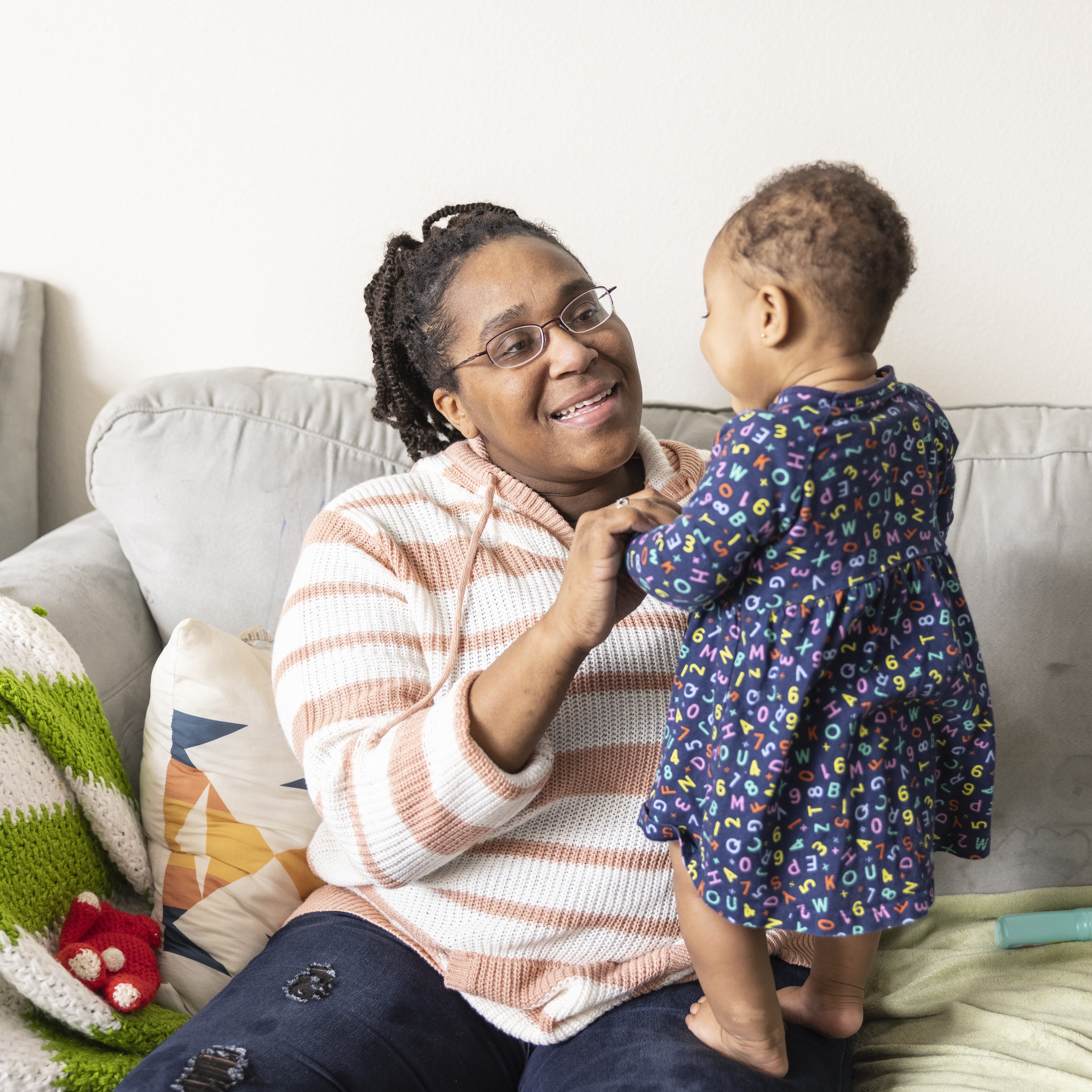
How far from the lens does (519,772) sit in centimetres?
97

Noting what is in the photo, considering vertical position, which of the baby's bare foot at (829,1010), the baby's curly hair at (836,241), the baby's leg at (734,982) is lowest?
the baby's bare foot at (829,1010)

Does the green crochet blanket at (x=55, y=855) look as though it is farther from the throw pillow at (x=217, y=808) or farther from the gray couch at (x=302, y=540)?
the gray couch at (x=302, y=540)

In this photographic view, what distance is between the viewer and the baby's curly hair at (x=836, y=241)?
0.82 meters

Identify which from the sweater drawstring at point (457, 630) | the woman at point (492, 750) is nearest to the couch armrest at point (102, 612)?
the woman at point (492, 750)

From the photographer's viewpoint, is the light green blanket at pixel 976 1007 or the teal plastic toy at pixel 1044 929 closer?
the light green blanket at pixel 976 1007

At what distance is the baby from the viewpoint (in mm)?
825

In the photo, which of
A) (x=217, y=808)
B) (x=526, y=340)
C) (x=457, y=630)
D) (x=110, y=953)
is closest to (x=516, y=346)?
(x=526, y=340)

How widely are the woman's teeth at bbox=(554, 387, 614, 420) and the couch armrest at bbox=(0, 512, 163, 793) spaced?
0.75 metres

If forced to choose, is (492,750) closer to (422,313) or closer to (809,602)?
(809,602)

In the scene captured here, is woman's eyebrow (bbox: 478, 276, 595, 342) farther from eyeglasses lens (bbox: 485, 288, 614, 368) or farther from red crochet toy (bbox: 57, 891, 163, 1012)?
red crochet toy (bbox: 57, 891, 163, 1012)

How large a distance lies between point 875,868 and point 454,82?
4.45 ft

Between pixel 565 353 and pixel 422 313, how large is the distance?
243mm

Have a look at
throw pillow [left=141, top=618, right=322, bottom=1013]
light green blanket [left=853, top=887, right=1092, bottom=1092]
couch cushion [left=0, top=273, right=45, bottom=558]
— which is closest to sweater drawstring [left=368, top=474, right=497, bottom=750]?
throw pillow [left=141, top=618, right=322, bottom=1013]

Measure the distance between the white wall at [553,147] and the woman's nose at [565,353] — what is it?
59cm
